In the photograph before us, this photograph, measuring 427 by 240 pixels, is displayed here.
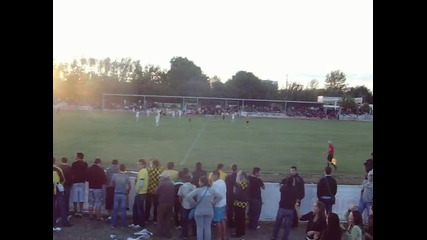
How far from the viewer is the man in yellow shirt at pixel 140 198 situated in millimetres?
5965

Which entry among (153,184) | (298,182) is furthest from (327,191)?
(153,184)

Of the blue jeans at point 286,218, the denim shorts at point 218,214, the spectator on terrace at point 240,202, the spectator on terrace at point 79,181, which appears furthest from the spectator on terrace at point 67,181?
the blue jeans at point 286,218

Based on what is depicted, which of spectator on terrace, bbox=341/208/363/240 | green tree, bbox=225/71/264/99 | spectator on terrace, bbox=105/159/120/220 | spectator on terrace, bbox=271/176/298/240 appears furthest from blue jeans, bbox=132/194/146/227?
green tree, bbox=225/71/264/99

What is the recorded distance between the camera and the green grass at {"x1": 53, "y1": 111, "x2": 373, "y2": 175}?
477 inches

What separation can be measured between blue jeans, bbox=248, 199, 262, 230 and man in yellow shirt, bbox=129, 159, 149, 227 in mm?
1461

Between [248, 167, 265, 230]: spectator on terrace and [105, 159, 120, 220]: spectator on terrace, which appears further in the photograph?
[105, 159, 120, 220]: spectator on terrace

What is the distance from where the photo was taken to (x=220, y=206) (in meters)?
5.49

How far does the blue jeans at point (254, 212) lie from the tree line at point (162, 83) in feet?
13.6

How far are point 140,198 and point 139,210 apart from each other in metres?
0.16

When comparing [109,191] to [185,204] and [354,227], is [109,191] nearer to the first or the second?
[185,204]

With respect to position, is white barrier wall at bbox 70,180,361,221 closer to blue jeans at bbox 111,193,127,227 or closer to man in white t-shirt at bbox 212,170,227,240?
blue jeans at bbox 111,193,127,227
